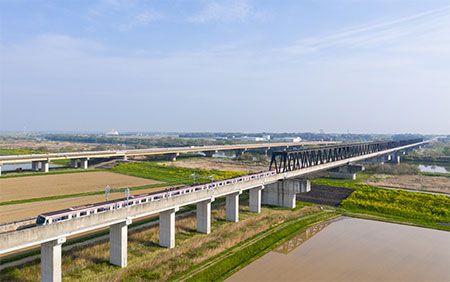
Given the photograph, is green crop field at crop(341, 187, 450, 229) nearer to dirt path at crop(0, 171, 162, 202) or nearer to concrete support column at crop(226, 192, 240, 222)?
concrete support column at crop(226, 192, 240, 222)

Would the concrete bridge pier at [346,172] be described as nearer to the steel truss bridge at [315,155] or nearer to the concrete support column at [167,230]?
the steel truss bridge at [315,155]

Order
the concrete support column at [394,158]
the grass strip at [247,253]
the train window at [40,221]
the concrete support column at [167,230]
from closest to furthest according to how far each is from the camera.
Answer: the train window at [40,221] < the grass strip at [247,253] < the concrete support column at [167,230] < the concrete support column at [394,158]

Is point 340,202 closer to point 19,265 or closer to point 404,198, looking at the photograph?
point 404,198

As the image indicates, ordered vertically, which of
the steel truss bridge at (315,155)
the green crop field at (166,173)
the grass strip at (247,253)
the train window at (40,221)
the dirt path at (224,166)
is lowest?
the grass strip at (247,253)

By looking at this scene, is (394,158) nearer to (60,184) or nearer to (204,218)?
(204,218)

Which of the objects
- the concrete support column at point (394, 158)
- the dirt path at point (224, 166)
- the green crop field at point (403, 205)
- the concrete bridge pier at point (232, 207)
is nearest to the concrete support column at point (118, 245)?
the concrete bridge pier at point (232, 207)

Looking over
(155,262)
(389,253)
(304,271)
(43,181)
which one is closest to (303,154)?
(389,253)

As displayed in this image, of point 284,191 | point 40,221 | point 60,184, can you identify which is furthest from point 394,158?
point 40,221
